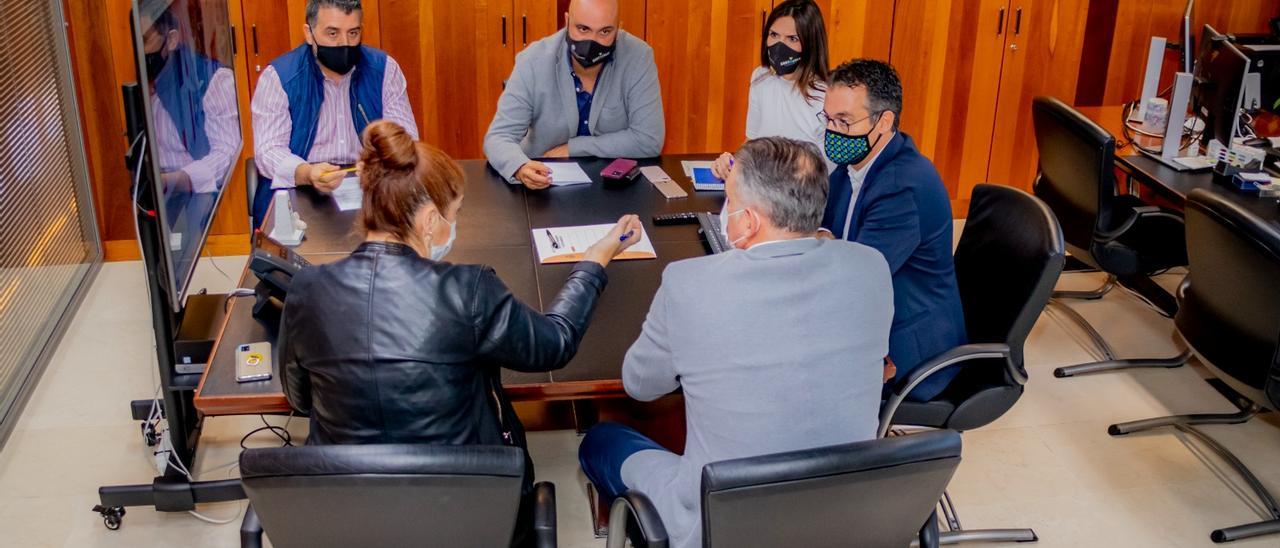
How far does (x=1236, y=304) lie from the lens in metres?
3.27

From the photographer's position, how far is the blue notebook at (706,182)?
12.3ft

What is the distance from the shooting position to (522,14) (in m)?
5.03

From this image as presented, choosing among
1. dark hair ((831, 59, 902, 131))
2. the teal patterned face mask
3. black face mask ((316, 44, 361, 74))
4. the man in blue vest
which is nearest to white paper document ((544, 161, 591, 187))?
the man in blue vest

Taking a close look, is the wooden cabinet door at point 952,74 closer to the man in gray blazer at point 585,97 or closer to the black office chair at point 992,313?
the man in gray blazer at point 585,97

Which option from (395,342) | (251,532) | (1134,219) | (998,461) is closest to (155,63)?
(395,342)

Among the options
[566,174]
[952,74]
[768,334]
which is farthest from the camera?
[952,74]

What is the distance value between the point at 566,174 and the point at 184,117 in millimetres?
1235

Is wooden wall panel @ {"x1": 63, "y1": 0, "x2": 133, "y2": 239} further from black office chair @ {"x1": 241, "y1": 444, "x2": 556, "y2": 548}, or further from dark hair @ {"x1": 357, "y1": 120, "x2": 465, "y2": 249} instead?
black office chair @ {"x1": 241, "y1": 444, "x2": 556, "y2": 548}

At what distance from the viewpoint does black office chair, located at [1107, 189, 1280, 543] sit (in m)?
3.10

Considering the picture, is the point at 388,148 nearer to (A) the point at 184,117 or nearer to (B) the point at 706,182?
(A) the point at 184,117

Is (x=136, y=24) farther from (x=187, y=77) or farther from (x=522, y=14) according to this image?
(x=522, y=14)

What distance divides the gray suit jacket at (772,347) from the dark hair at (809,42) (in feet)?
5.73

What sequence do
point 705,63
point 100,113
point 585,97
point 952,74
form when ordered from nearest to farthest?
point 585,97 < point 100,113 < point 705,63 < point 952,74

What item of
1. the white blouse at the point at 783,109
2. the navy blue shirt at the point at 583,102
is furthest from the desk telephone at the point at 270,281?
the white blouse at the point at 783,109
